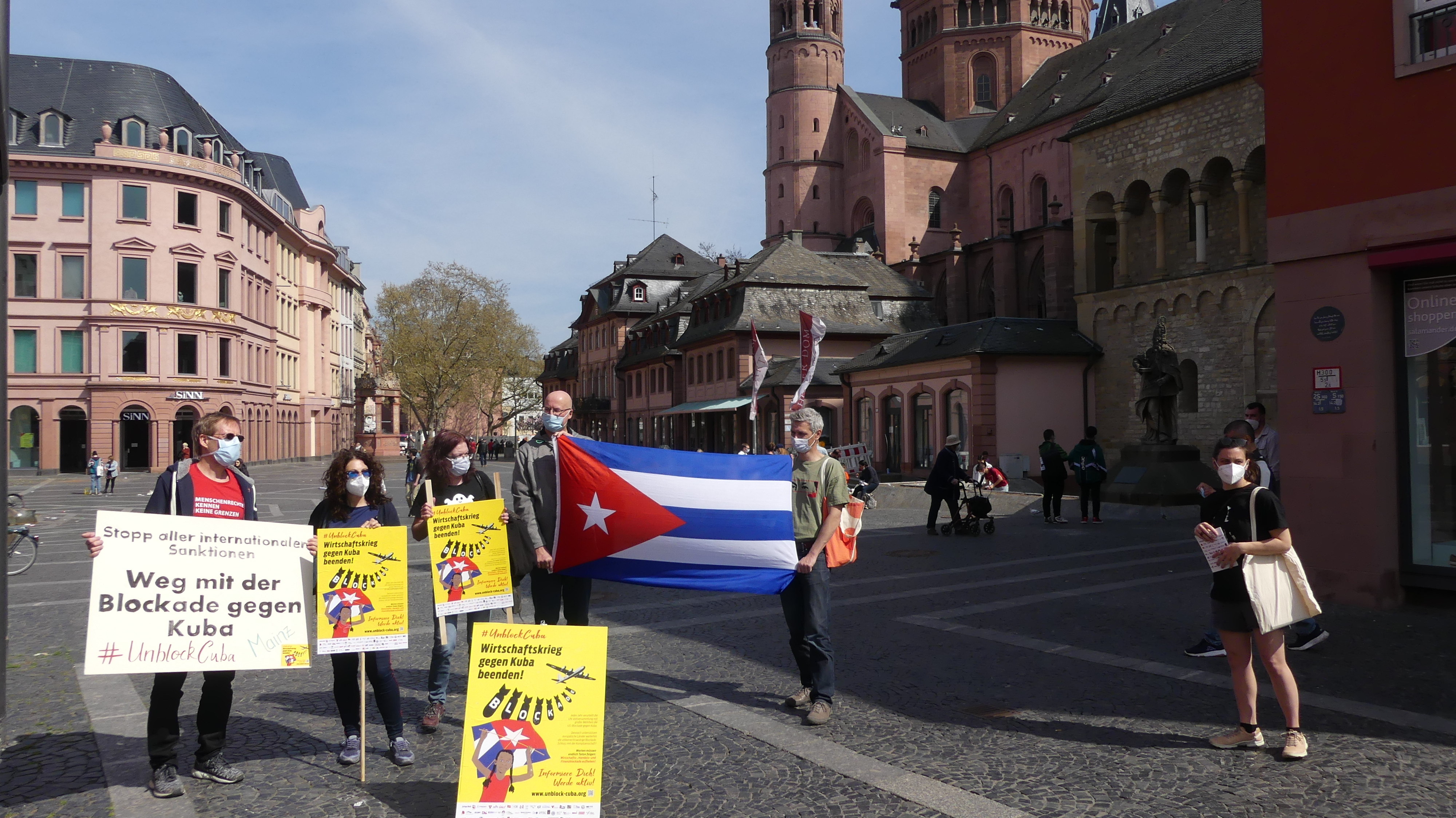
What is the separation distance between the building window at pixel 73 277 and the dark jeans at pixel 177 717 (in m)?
49.9

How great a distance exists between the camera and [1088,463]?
755 inches

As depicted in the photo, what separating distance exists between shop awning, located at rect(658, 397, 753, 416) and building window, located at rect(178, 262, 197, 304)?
23278mm

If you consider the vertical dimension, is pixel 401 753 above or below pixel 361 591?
below

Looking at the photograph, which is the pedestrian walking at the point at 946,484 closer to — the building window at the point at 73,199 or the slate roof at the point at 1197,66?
the slate roof at the point at 1197,66

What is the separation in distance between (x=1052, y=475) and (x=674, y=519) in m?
14.3

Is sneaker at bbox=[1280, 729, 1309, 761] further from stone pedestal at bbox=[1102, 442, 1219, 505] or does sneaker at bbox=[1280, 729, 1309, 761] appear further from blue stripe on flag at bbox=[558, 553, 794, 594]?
stone pedestal at bbox=[1102, 442, 1219, 505]

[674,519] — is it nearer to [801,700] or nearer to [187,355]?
[801,700]

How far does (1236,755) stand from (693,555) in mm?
3130

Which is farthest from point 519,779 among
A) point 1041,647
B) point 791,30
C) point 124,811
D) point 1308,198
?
point 791,30

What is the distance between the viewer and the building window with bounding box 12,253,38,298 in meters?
46.9

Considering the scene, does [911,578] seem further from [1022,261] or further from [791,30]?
[791,30]

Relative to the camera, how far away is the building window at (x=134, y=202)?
4778 centimetres

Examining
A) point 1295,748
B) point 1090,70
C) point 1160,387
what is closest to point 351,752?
point 1295,748

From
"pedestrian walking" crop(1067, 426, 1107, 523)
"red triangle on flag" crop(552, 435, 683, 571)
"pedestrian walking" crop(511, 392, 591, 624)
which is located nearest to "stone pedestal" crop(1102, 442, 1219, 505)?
"pedestrian walking" crop(1067, 426, 1107, 523)
